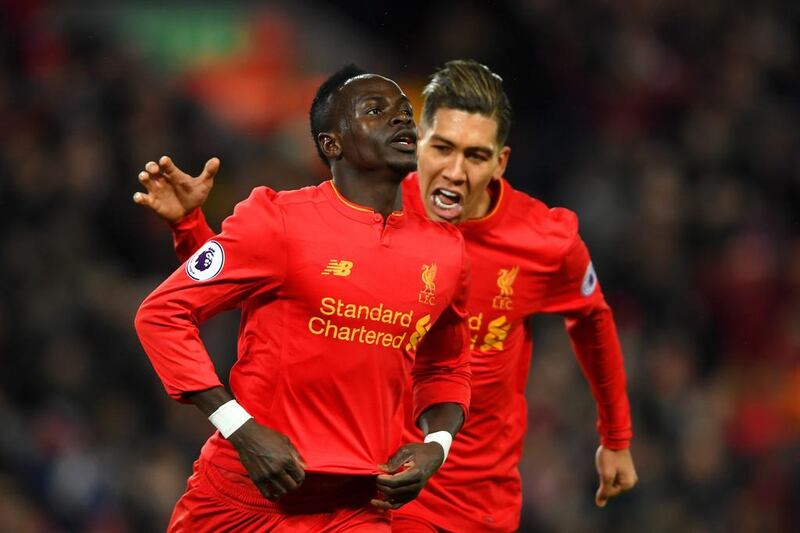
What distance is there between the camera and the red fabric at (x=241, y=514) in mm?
3883

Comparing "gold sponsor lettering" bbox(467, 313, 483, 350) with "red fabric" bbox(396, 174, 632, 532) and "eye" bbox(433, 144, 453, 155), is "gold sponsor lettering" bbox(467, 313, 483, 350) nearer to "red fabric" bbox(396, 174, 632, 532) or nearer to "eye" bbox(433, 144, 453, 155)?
"red fabric" bbox(396, 174, 632, 532)

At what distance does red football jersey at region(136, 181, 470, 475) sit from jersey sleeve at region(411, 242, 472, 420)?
8.0 inches

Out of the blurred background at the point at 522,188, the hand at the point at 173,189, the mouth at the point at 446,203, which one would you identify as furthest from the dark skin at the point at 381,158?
the blurred background at the point at 522,188

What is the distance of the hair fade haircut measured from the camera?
4.93 m

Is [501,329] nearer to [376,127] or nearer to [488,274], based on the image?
[488,274]

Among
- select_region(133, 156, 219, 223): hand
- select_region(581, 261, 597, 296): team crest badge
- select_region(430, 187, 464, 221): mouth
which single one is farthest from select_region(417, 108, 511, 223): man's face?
select_region(133, 156, 219, 223): hand

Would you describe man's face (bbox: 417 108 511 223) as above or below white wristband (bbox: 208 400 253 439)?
above

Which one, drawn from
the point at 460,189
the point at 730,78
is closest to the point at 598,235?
the point at 730,78

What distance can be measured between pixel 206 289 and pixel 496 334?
58.3 inches

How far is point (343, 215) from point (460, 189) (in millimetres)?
977

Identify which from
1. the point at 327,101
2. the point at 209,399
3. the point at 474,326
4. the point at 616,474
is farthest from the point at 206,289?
the point at 616,474

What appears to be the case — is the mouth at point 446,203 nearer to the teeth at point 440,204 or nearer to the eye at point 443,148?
the teeth at point 440,204

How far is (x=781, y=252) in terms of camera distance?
10008 millimetres

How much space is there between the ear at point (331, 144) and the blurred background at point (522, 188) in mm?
4274
